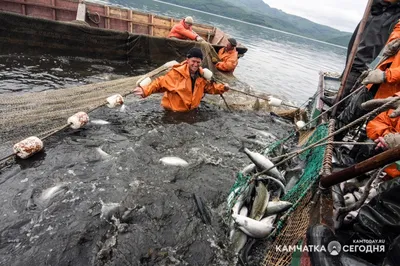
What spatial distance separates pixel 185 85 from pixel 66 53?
275 inches

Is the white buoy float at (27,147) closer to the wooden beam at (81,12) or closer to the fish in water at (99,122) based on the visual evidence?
the fish in water at (99,122)

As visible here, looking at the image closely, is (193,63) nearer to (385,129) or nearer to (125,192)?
(125,192)

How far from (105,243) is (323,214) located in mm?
2903

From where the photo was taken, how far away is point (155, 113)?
24.9ft

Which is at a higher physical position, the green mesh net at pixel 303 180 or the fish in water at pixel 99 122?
the green mesh net at pixel 303 180

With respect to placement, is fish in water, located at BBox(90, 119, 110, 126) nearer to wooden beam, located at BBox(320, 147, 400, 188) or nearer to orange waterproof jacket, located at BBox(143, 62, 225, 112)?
orange waterproof jacket, located at BBox(143, 62, 225, 112)

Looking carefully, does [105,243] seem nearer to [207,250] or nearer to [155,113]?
[207,250]

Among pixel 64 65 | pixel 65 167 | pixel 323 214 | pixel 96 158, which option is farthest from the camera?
pixel 64 65

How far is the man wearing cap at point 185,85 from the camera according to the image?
6.83 m

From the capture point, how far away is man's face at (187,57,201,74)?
688 cm

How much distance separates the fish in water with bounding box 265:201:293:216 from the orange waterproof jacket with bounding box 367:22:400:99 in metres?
2.55

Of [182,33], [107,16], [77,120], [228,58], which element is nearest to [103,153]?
[77,120]

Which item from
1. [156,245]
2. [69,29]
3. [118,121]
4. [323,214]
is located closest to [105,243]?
[156,245]

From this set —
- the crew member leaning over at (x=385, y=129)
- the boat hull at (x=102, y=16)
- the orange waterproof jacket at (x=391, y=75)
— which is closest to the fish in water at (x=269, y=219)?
the crew member leaning over at (x=385, y=129)
